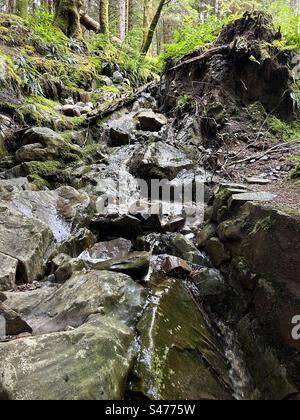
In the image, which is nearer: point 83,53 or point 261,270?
point 261,270

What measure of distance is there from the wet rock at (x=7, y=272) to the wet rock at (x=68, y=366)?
126cm

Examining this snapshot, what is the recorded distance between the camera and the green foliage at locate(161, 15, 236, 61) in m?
9.22

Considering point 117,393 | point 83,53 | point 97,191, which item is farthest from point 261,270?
point 83,53

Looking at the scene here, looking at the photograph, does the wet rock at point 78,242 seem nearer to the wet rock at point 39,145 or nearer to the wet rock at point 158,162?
the wet rock at point 158,162

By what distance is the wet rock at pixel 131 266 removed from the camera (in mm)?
3789

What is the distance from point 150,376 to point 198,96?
7050mm

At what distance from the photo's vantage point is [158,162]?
21.8 ft

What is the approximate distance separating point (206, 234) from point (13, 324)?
2.76m

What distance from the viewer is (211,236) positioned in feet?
14.9

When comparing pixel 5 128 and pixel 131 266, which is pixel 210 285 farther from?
pixel 5 128

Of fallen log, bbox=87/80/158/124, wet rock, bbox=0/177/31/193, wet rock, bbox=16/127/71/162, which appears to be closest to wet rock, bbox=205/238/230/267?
wet rock, bbox=0/177/31/193

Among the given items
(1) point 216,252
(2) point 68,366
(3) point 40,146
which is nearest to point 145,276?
(1) point 216,252

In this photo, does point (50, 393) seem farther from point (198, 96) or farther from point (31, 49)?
point (31, 49)

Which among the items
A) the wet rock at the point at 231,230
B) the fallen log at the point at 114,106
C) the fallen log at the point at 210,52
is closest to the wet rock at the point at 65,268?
the wet rock at the point at 231,230
